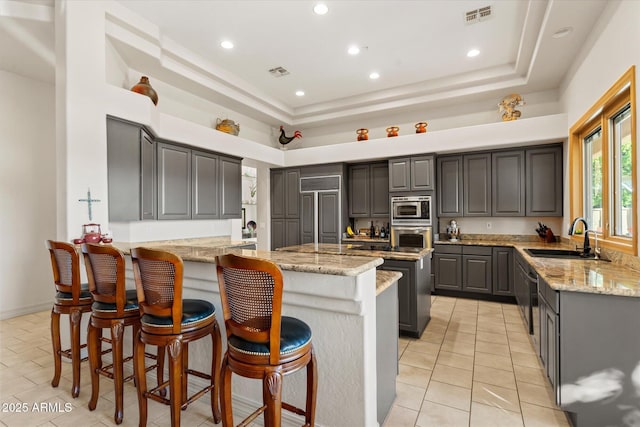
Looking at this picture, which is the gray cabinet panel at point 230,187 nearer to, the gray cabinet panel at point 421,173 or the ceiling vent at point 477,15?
the gray cabinet panel at point 421,173

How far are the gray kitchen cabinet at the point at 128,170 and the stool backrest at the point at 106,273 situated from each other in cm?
143

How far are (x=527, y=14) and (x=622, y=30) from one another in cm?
97

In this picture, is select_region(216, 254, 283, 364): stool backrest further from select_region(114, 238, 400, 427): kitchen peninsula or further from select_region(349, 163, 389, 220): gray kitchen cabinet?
select_region(349, 163, 389, 220): gray kitchen cabinet

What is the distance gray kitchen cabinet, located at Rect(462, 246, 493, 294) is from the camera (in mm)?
4619

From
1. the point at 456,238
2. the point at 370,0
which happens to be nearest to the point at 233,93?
the point at 370,0

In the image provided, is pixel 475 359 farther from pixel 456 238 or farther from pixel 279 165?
pixel 279 165

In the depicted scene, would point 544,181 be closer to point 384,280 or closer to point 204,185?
point 384,280

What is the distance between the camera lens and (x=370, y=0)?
123 inches

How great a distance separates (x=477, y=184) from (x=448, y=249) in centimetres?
116

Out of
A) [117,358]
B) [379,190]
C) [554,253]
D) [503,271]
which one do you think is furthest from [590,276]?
[379,190]

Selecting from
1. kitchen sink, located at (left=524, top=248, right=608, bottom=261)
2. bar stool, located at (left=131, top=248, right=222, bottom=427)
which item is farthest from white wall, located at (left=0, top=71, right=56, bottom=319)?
kitchen sink, located at (left=524, top=248, right=608, bottom=261)

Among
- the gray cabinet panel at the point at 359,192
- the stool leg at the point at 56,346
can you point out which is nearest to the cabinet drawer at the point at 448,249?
the gray cabinet panel at the point at 359,192

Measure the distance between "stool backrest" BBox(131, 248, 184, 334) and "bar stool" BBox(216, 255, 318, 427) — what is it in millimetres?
333

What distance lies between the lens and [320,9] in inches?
127
